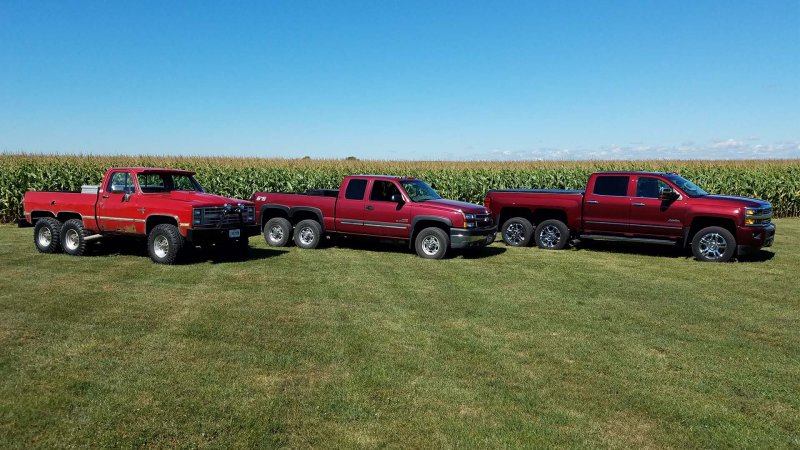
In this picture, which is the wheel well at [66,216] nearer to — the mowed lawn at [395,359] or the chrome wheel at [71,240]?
the chrome wheel at [71,240]

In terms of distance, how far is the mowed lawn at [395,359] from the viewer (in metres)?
4.57

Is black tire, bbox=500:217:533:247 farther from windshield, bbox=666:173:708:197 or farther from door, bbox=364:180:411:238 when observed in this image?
windshield, bbox=666:173:708:197

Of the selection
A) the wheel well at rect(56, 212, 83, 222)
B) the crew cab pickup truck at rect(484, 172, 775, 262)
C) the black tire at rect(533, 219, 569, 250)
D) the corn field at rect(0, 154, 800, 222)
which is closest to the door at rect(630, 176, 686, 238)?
the crew cab pickup truck at rect(484, 172, 775, 262)

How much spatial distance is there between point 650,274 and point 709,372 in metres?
6.05

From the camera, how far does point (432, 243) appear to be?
13492mm

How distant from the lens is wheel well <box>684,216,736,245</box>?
13.3m

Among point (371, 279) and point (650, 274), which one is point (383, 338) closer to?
point (371, 279)

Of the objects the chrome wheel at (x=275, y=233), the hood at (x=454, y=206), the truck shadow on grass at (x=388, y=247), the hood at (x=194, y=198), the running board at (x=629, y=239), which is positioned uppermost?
the hood at (x=194, y=198)

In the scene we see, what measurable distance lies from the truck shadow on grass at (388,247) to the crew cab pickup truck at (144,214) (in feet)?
9.37

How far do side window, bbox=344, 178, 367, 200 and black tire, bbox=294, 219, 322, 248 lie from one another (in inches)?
43.4

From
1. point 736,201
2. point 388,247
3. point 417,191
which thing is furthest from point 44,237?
point 736,201

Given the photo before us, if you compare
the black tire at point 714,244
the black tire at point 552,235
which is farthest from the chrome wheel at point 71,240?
the black tire at point 714,244

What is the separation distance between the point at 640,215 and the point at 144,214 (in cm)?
1127


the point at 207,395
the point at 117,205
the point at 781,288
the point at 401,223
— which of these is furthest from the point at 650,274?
the point at 117,205
